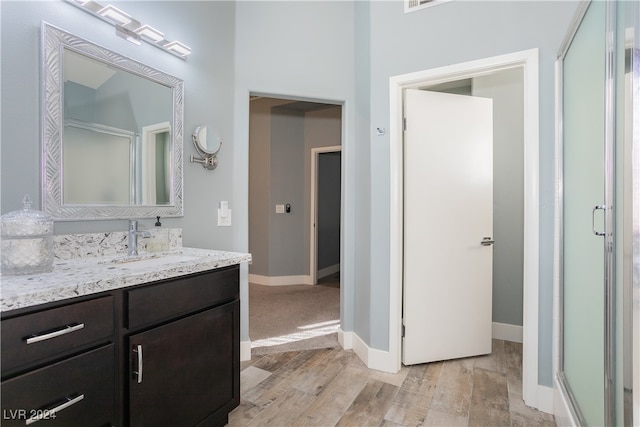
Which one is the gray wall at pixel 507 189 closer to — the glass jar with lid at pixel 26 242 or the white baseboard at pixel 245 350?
the white baseboard at pixel 245 350

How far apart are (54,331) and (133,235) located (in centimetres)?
78

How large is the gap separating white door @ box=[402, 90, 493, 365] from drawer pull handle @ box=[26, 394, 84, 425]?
1.94 meters

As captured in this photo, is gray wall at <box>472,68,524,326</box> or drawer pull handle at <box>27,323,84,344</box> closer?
drawer pull handle at <box>27,323,84,344</box>

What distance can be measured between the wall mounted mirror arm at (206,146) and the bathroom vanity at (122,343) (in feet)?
2.53

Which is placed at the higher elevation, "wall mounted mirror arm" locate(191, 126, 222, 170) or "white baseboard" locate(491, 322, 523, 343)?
"wall mounted mirror arm" locate(191, 126, 222, 170)

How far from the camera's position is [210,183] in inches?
89.1

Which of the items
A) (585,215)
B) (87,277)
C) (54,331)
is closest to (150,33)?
(87,277)

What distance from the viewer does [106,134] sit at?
5.41ft

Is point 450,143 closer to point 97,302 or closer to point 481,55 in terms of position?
point 481,55

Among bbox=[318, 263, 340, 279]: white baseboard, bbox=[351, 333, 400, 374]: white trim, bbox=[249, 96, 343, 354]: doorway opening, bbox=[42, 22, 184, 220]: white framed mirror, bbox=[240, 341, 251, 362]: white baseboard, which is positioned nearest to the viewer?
bbox=[42, 22, 184, 220]: white framed mirror

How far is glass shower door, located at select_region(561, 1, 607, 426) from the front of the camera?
1.22 m

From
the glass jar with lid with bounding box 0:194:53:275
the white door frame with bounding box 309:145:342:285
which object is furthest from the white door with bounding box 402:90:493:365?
the white door frame with bounding box 309:145:342:285

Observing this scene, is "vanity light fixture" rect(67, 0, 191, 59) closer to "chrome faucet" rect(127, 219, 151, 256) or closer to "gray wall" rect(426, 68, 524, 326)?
"chrome faucet" rect(127, 219, 151, 256)

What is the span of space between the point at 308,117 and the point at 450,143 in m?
2.99
